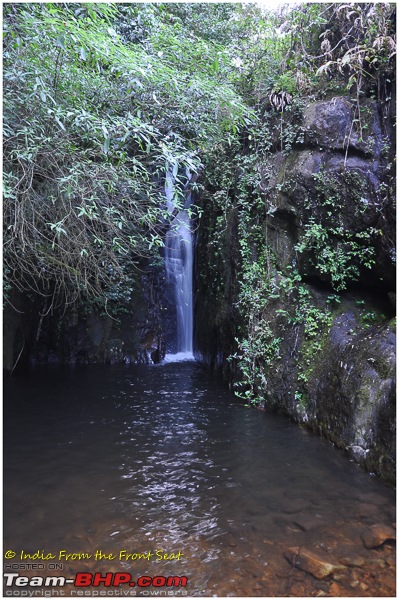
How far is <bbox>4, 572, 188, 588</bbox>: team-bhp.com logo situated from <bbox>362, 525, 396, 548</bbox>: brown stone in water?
4.89ft

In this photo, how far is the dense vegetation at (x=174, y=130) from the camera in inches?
170

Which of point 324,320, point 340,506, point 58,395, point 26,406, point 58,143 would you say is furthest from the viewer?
point 58,395

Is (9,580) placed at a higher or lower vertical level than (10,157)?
lower

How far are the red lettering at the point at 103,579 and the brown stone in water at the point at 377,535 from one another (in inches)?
77.7

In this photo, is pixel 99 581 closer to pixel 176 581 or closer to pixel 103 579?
pixel 103 579

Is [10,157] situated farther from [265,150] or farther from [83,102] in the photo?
[265,150]

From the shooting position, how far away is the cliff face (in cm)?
481

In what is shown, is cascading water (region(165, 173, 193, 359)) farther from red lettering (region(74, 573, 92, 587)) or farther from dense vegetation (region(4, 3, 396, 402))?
red lettering (region(74, 573, 92, 587))

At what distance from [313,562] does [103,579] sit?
1533 millimetres

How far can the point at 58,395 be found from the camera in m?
7.64

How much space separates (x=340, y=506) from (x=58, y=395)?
558cm

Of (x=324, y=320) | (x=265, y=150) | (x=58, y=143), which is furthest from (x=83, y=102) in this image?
(x=324, y=320)

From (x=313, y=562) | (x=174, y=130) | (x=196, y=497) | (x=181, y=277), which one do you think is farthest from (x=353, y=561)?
(x=181, y=277)

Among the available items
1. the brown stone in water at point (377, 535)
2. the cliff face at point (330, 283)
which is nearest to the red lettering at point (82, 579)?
the brown stone in water at point (377, 535)
